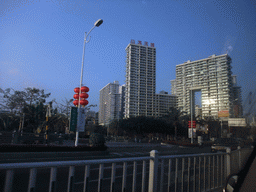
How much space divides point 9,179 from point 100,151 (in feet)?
42.0

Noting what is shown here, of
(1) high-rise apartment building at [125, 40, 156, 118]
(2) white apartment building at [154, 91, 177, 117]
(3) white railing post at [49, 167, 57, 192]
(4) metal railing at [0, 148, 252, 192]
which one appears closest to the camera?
(3) white railing post at [49, 167, 57, 192]

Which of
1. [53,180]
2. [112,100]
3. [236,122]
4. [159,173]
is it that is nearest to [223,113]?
[236,122]

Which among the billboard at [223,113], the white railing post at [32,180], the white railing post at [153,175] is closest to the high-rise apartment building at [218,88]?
the billboard at [223,113]

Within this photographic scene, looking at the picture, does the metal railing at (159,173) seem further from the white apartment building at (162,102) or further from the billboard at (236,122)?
the white apartment building at (162,102)

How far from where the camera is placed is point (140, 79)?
107 meters

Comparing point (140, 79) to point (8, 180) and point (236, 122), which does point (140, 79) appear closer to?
point (236, 122)

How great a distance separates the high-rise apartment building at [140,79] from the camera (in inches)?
A: 4104

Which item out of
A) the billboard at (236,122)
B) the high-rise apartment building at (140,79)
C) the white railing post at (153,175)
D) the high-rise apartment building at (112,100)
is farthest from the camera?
the high-rise apartment building at (112,100)

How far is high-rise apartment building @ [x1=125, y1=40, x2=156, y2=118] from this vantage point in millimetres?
104250

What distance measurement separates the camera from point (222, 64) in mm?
2203

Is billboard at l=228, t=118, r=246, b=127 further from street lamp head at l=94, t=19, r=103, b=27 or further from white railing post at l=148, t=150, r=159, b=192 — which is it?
street lamp head at l=94, t=19, r=103, b=27

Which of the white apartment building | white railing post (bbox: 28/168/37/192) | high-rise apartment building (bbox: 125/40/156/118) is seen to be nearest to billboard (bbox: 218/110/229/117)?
white railing post (bbox: 28/168/37/192)

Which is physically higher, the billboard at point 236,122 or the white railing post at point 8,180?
the billboard at point 236,122

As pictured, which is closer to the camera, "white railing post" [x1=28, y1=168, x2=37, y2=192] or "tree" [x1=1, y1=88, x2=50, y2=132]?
"white railing post" [x1=28, y1=168, x2=37, y2=192]
